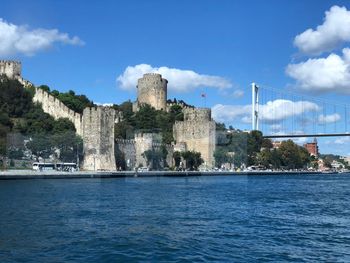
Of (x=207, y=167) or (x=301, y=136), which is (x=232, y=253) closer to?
(x=207, y=167)

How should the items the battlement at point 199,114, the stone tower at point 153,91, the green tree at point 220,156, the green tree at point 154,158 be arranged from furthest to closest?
the stone tower at point 153,91
the green tree at point 220,156
the battlement at point 199,114
the green tree at point 154,158

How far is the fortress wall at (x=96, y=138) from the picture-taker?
3953cm

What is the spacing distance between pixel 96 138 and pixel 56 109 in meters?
6.91

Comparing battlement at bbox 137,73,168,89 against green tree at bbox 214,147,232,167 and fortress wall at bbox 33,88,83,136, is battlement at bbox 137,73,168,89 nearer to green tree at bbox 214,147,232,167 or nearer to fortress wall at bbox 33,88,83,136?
green tree at bbox 214,147,232,167

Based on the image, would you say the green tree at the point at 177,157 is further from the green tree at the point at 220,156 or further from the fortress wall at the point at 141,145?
the fortress wall at the point at 141,145

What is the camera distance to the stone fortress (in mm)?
39719

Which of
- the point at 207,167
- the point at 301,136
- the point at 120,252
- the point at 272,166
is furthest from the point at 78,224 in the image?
the point at 272,166

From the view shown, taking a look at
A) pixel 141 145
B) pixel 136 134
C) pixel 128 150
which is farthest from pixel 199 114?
pixel 128 150

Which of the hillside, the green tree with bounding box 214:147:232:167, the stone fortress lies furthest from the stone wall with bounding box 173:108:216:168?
the hillside

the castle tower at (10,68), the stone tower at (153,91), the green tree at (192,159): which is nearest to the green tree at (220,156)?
the green tree at (192,159)

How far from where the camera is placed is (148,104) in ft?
198

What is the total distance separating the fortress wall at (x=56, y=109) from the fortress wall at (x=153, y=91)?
16203mm

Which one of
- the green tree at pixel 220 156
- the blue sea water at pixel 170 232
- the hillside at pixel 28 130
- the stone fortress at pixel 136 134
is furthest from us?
the green tree at pixel 220 156

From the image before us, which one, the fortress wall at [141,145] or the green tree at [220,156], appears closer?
the fortress wall at [141,145]
